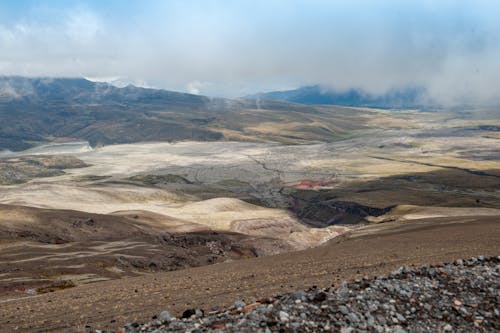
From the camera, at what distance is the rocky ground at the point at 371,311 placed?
531 inches

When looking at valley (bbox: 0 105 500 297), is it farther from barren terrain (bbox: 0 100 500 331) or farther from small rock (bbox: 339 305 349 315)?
small rock (bbox: 339 305 349 315)

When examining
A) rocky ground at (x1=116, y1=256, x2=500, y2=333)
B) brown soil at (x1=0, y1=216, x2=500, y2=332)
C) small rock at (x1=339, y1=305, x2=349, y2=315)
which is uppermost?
small rock at (x1=339, y1=305, x2=349, y2=315)

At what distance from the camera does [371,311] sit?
14.5m

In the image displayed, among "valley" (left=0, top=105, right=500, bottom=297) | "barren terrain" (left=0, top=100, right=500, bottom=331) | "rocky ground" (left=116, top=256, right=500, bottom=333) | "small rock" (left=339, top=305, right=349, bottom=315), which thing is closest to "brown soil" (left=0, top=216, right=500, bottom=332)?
"barren terrain" (left=0, top=100, right=500, bottom=331)

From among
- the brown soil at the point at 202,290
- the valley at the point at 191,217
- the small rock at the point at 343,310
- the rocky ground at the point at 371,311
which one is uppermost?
the small rock at the point at 343,310

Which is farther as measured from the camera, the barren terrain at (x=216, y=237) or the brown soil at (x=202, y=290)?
the barren terrain at (x=216, y=237)

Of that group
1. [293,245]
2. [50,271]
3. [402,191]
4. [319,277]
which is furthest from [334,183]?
[319,277]

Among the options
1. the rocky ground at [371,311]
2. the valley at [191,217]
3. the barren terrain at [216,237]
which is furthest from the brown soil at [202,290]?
the valley at [191,217]

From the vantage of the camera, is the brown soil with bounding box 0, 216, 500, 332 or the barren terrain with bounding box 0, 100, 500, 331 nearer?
the brown soil with bounding box 0, 216, 500, 332

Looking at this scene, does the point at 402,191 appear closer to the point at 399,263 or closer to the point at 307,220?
the point at 307,220

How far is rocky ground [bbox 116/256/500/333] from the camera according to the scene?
44.2 ft

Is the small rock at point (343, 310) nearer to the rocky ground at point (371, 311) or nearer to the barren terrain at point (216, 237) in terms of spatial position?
the rocky ground at point (371, 311)

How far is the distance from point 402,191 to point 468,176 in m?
49.6

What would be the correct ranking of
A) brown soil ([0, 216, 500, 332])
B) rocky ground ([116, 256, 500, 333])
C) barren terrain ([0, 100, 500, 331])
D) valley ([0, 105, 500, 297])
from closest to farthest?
rocky ground ([116, 256, 500, 333]) < brown soil ([0, 216, 500, 332]) < barren terrain ([0, 100, 500, 331]) < valley ([0, 105, 500, 297])
